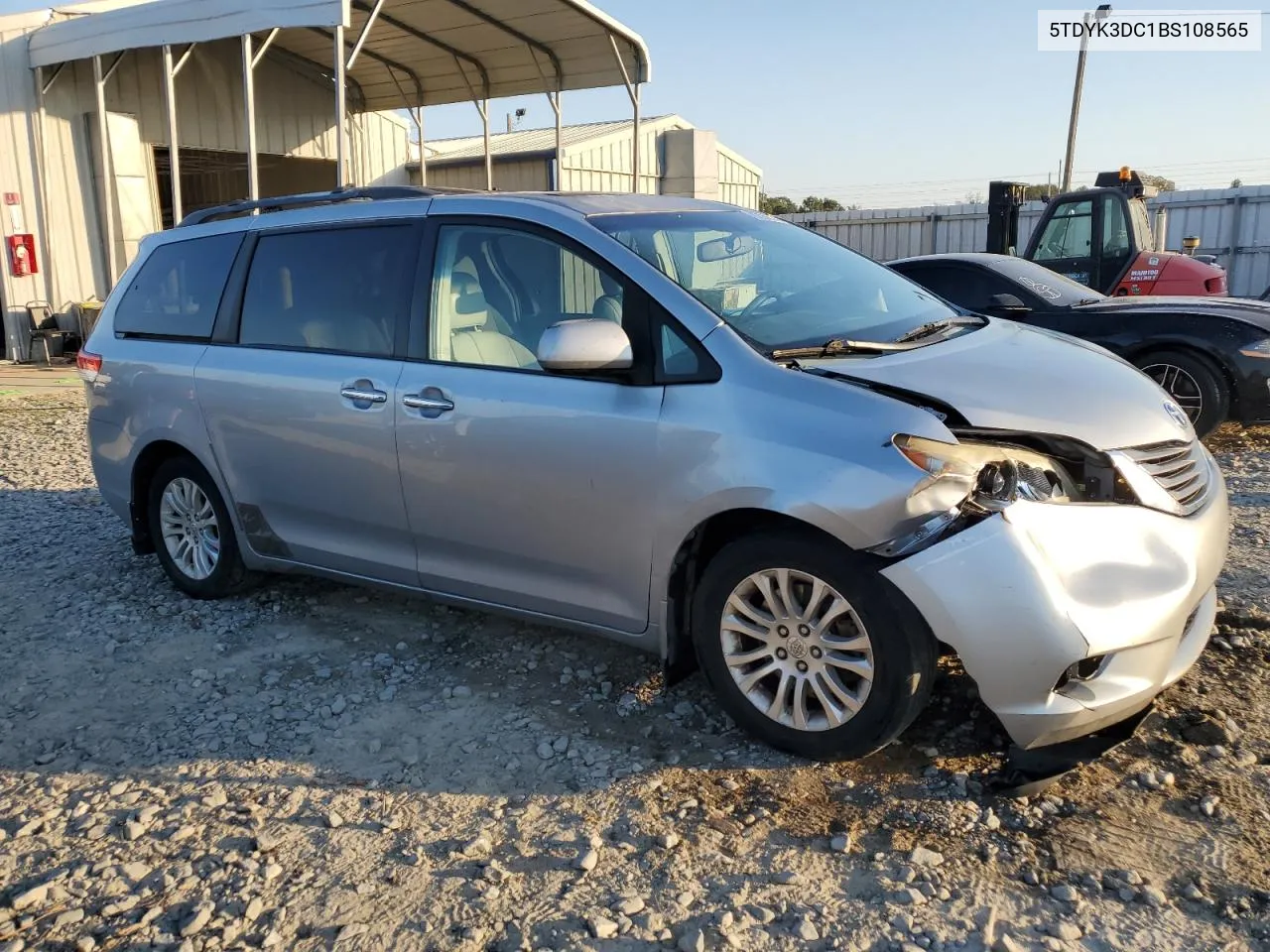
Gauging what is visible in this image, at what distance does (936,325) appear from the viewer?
13.4 ft

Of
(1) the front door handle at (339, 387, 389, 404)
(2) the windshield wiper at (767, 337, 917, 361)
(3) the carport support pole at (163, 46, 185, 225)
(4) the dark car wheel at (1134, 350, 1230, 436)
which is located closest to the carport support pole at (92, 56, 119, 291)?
(3) the carport support pole at (163, 46, 185, 225)

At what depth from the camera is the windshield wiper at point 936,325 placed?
12.7 ft

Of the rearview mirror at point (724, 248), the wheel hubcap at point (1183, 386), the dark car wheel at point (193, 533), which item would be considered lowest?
the dark car wheel at point (193, 533)

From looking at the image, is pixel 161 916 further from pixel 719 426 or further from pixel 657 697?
pixel 719 426

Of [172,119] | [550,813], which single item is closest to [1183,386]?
[550,813]

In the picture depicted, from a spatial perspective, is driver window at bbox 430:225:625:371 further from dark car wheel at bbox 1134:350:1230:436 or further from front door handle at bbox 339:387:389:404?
dark car wheel at bbox 1134:350:1230:436

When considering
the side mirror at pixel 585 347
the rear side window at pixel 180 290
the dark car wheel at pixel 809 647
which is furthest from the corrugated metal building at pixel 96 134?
the dark car wheel at pixel 809 647

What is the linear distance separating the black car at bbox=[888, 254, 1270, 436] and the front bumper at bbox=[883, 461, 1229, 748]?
453cm

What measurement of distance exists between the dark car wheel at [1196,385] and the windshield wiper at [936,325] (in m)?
4.20

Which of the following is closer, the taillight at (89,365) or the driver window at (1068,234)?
the taillight at (89,365)

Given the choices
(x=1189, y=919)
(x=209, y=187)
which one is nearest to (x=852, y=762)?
(x=1189, y=919)

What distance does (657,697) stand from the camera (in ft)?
12.9

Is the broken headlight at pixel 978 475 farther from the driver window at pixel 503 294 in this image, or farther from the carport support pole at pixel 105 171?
the carport support pole at pixel 105 171

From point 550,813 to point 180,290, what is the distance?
11.0ft
